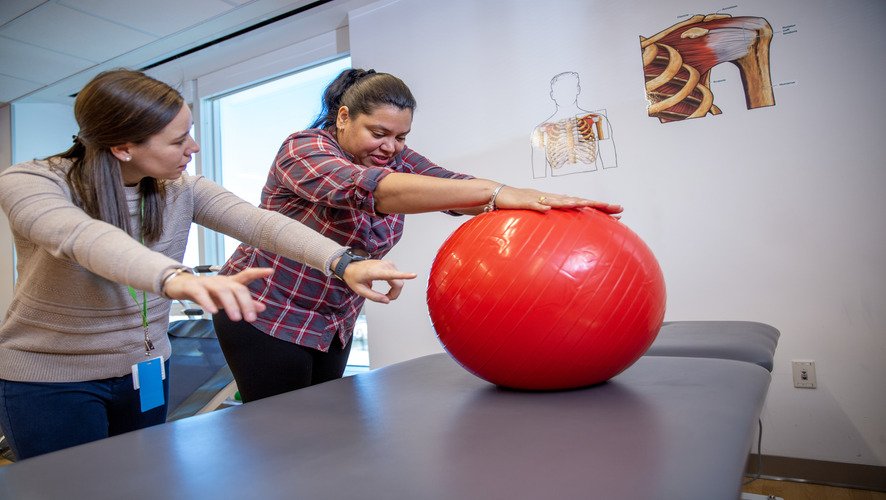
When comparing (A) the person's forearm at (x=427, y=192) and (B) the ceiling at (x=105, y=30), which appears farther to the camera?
(B) the ceiling at (x=105, y=30)

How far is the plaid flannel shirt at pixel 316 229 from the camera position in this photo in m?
1.26

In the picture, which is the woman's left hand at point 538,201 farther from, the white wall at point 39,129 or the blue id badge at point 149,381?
the white wall at point 39,129

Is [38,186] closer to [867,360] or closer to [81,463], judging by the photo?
[81,463]

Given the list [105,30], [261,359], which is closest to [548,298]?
[261,359]

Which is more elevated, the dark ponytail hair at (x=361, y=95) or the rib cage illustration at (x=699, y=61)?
the rib cage illustration at (x=699, y=61)

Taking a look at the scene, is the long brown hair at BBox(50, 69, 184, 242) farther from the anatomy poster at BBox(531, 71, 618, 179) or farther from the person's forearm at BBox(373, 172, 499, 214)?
the anatomy poster at BBox(531, 71, 618, 179)

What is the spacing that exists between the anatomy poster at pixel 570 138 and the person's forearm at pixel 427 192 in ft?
6.15

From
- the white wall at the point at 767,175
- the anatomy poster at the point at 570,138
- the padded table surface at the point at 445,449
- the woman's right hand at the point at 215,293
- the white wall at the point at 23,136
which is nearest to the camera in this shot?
the padded table surface at the point at 445,449

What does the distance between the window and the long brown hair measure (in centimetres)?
307

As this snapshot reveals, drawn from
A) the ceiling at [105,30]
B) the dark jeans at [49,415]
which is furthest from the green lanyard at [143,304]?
the ceiling at [105,30]

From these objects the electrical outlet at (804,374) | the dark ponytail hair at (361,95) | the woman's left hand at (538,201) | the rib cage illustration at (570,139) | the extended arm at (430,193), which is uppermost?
the rib cage illustration at (570,139)

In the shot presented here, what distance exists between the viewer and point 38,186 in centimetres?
99

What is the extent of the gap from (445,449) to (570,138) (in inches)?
96.3

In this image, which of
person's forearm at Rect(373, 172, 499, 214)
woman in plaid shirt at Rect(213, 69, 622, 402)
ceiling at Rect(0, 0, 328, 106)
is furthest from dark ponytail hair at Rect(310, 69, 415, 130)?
ceiling at Rect(0, 0, 328, 106)
